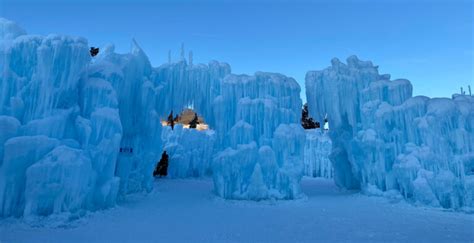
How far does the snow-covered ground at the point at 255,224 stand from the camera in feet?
29.4

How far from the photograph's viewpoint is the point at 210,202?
15664 mm

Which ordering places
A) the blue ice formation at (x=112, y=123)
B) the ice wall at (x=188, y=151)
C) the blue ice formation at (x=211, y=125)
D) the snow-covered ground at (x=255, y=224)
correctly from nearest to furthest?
the snow-covered ground at (x=255, y=224) → the blue ice formation at (x=112, y=123) → the blue ice formation at (x=211, y=125) → the ice wall at (x=188, y=151)

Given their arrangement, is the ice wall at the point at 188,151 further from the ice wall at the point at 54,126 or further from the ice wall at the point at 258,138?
the ice wall at the point at 54,126

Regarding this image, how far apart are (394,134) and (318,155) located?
702 inches

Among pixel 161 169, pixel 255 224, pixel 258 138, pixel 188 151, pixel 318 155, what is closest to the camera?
pixel 255 224

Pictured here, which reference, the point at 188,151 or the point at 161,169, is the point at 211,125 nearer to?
the point at 188,151

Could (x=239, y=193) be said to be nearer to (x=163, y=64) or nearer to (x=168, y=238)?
(x=168, y=238)

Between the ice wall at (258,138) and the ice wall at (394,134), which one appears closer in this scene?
the ice wall at (394,134)

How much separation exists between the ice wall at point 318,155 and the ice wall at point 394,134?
38.9ft

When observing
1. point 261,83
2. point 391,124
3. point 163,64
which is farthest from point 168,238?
point 391,124

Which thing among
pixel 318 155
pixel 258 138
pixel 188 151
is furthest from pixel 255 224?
pixel 318 155

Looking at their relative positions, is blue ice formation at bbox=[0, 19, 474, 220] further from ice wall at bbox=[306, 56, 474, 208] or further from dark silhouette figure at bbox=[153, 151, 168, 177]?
dark silhouette figure at bbox=[153, 151, 168, 177]

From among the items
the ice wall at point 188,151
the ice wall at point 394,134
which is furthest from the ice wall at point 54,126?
the ice wall at point 188,151

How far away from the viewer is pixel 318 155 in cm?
3503
